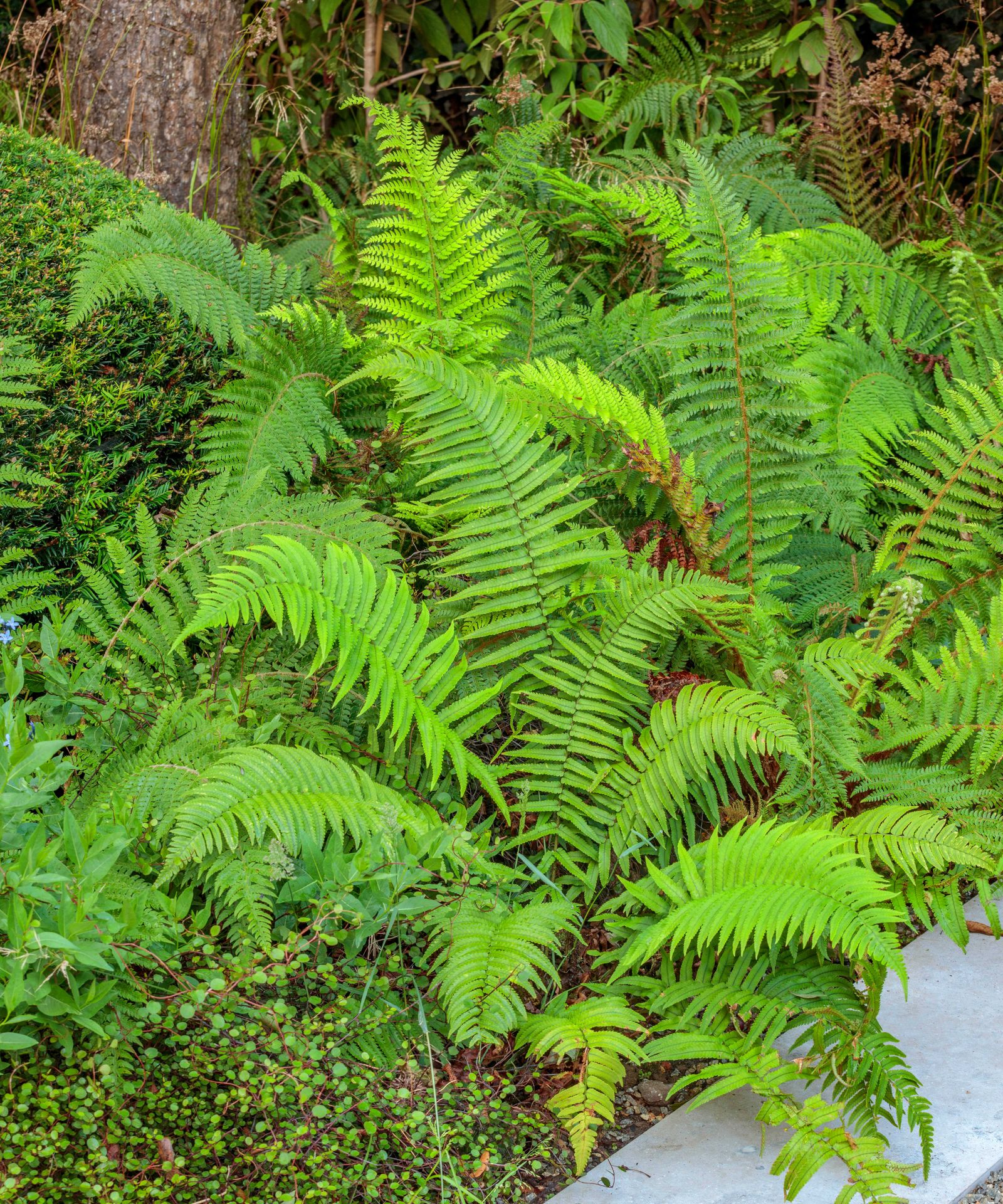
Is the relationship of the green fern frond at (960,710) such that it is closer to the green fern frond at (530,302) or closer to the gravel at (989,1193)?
the gravel at (989,1193)

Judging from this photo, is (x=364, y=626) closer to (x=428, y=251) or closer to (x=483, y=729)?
(x=483, y=729)

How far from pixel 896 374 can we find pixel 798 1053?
218cm

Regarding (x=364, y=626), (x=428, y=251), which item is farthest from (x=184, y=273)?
(x=364, y=626)

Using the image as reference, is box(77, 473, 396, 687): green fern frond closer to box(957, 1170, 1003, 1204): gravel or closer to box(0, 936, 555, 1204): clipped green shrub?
box(0, 936, 555, 1204): clipped green shrub

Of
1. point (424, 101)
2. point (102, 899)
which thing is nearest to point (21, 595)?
point (102, 899)

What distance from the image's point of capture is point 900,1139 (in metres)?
2.01

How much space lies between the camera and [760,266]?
9.28 ft

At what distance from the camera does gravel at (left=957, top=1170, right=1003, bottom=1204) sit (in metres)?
1.91

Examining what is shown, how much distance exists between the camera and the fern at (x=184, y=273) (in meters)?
2.86

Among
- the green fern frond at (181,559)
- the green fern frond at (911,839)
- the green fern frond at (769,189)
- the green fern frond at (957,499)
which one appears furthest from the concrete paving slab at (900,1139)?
the green fern frond at (769,189)

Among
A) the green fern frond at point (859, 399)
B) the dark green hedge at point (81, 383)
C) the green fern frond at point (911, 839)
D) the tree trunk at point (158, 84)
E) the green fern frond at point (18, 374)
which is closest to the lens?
the green fern frond at point (911, 839)

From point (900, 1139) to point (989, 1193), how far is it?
0.15 metres

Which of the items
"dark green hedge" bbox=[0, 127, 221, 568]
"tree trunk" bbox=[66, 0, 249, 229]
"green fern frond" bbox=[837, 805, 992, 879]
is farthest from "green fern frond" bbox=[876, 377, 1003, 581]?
"tree trunk" bbox=[66, 0, 249, 229]

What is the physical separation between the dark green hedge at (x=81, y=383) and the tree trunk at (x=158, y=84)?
3.04 ft
